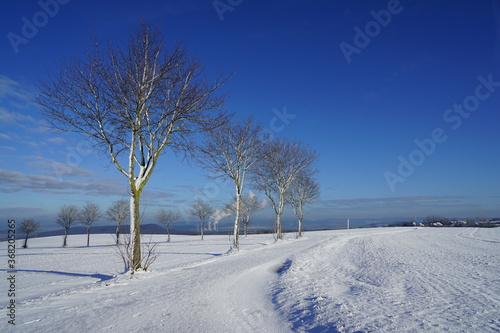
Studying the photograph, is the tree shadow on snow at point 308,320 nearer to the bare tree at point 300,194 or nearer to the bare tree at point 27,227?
the bare tree at point 300,194

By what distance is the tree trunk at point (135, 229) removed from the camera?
823 cm

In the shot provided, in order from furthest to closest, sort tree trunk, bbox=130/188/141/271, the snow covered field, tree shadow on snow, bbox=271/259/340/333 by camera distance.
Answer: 1. tree trunk, bbox=130/188/141/271
2. the snow covered field
3. tree shadow on snow, bbox=271/259/340/333

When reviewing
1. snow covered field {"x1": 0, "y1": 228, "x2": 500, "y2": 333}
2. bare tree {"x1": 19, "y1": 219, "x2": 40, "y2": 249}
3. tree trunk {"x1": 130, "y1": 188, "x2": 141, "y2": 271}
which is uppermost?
tree trunk {"x1": 130, "y1": 188, "x2": 141, "y2": 271}

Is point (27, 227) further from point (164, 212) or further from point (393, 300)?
point (393, 300)

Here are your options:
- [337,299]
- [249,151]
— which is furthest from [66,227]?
[337,299]

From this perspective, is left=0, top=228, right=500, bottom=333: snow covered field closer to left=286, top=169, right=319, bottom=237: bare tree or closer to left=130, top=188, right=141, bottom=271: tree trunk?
left=130, top=188, right=141, bottom=271: tree trunk

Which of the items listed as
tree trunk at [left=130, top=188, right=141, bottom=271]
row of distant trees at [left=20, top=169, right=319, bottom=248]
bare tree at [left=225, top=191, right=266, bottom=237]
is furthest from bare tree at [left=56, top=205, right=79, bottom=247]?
tree trunk at [left=130, top=188, right=141, bottom=271]

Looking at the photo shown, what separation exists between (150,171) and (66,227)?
44.3 meters

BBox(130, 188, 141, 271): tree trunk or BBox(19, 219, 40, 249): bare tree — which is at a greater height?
BBox(130, 188, 141, 271): tree trunk

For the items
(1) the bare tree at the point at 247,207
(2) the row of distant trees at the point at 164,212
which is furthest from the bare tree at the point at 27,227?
(1) the bare tree at the point at 247,207

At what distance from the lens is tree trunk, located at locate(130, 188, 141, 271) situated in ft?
27.0

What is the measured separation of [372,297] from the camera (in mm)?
4672

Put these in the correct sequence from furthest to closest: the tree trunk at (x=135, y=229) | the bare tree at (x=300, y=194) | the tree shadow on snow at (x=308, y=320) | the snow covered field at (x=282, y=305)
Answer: the bare tree at (x=300, y=194)
the tree trunk at (x=135, y=229)
the snow covered field at (x=282, y=305)
the tree shadow on snow at (x=308, y=320)

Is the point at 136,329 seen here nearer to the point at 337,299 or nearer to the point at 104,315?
the point at 104,315
